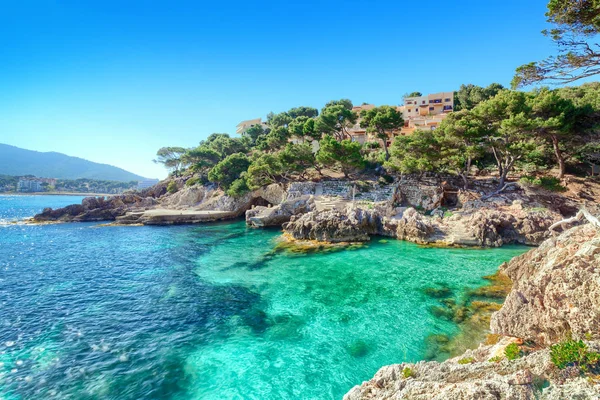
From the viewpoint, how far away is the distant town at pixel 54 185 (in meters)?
124

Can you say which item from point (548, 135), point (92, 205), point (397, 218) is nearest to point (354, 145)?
point (397, 218)

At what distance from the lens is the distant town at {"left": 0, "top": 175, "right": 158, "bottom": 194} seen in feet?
406

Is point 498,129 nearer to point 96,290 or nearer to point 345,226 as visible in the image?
point 345,226

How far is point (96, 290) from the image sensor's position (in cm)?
1354

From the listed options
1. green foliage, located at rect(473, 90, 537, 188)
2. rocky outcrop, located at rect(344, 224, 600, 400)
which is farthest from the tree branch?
green foliage, located at rect(473, 90, 537, 188)

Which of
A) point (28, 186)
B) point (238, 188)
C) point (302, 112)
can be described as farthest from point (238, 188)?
point (28, 186)

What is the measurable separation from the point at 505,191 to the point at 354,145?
606 inches

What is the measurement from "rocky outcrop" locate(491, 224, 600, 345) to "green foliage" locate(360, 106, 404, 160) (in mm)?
28381

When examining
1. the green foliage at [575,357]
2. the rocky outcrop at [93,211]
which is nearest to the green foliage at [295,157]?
the rocky outcrop at [93,211]

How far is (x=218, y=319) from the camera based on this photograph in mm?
10586

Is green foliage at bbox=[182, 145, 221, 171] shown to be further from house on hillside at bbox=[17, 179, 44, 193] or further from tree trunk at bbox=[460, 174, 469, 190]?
house on hillside at bbox=[17, 179, 44, 193]

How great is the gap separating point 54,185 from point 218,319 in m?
183

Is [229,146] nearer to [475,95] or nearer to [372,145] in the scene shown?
[372,145]

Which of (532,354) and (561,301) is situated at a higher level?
(561,301)
